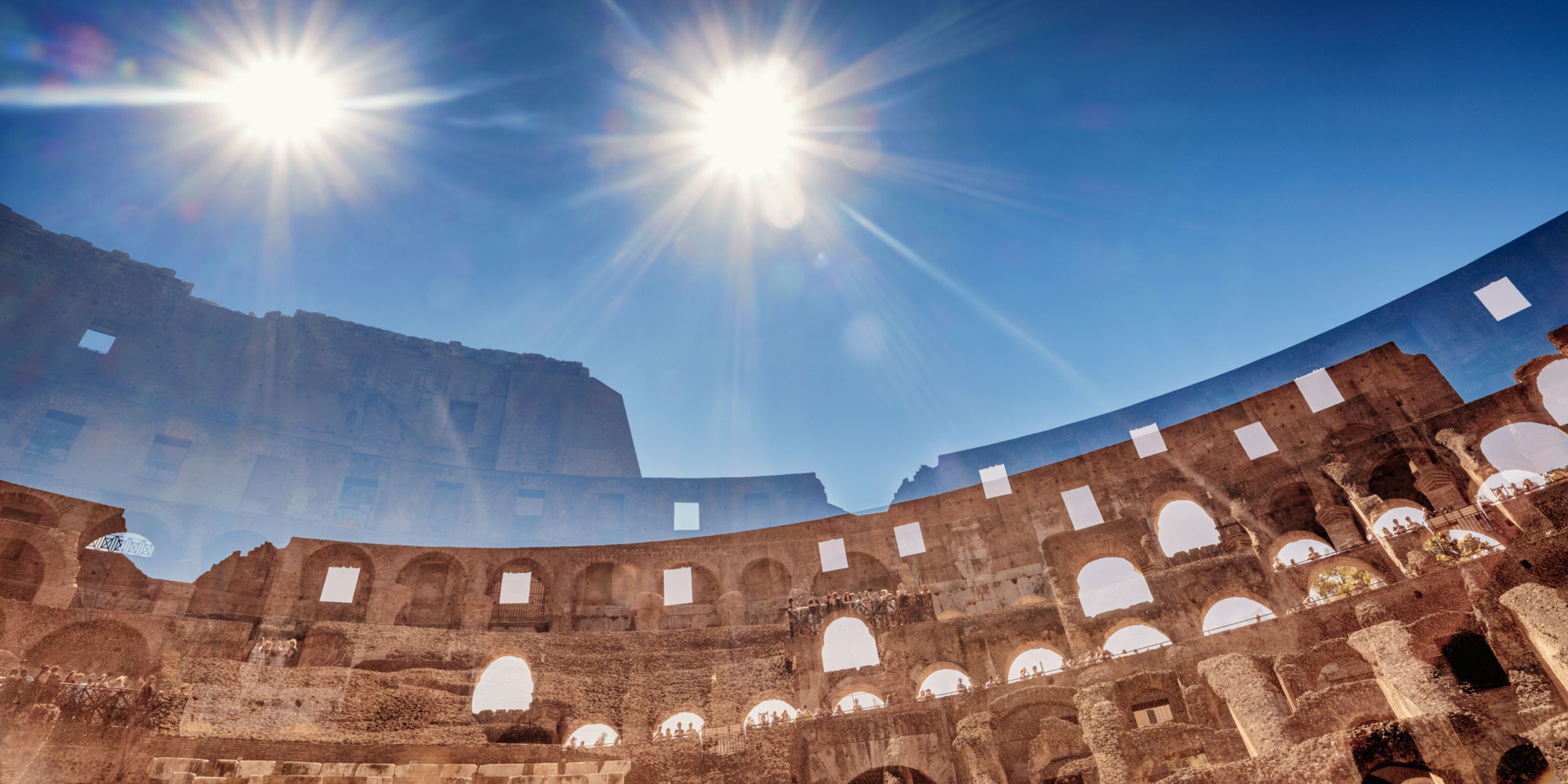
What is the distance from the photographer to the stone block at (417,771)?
16266 millimetres

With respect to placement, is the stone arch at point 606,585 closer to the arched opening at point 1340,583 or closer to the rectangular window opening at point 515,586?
the rectangular window opening at point 515,586

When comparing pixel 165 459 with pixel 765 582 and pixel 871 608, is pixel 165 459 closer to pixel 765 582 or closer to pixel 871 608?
pixel 765 582

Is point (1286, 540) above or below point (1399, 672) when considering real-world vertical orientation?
above

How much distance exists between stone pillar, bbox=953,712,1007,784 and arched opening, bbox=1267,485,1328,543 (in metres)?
11.3

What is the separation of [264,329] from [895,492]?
33.4m

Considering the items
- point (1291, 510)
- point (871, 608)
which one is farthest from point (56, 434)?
point (1291, 510)

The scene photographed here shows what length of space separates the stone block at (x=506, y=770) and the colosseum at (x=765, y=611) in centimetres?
8

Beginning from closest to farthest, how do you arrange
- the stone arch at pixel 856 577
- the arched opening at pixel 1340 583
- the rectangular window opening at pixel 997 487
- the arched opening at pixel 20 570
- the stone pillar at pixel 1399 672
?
the stone pillar at pixel 1399 672, the arched opening at pixel 1340 583, the arched opening at pixel 20 570, the rectangular window opening at pixel 997 487, the stone arch at pixel 856 577

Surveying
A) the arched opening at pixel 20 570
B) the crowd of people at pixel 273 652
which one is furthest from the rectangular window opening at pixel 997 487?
the arched opening at pixel 20 570

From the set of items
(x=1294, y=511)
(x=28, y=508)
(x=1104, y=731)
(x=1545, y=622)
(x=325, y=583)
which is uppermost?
(x=28, y=508)

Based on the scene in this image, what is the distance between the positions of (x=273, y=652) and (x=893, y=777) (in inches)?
743

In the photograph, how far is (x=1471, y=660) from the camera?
1289 centimetres

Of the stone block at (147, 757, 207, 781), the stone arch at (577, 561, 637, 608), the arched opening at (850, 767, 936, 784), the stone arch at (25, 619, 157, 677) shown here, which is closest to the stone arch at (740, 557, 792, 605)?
the stone arch at (577, 561, 637, 608)

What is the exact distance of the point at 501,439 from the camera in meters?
38.8
